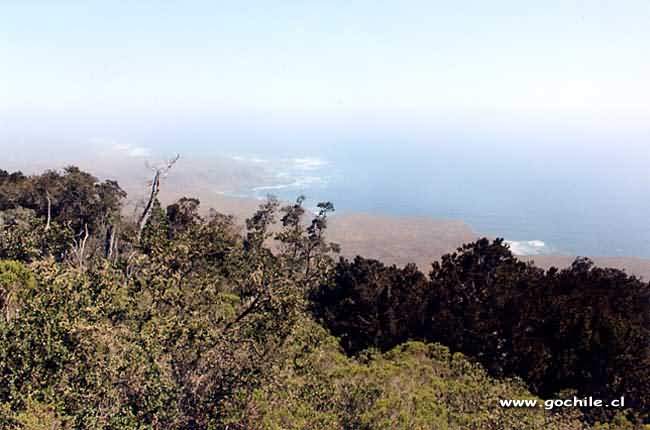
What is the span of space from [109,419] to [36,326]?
231cm

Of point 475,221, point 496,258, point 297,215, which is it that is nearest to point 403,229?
point 475,221

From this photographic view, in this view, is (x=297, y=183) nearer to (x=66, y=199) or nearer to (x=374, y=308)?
(x=66, y=199)

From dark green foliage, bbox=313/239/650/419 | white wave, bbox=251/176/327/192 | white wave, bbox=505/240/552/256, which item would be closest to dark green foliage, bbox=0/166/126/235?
dark green foliage, bbox=313/239/650/419

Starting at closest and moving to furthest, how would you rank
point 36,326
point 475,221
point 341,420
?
point 36,326 → point 341,420 → point 475,221

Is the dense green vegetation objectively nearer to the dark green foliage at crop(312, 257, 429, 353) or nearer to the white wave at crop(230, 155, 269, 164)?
the dark green foliage at crop(312, 257, 429, 353)

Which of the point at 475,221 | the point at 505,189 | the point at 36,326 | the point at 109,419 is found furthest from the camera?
the point at 505,189

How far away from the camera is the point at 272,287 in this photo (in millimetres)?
12062

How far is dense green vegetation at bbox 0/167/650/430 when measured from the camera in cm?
977

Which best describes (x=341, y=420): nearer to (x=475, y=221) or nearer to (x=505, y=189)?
(x=475, y=221)

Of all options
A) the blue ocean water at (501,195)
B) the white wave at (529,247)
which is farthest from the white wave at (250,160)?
the white wave at (529,247)

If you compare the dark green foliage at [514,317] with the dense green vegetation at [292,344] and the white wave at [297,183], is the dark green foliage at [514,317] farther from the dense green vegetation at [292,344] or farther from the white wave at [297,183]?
the white wave at [297,183]

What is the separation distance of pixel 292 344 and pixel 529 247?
5580 cm

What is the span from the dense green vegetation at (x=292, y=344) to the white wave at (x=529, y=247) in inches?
1432

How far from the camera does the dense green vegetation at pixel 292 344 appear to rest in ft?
32.0
